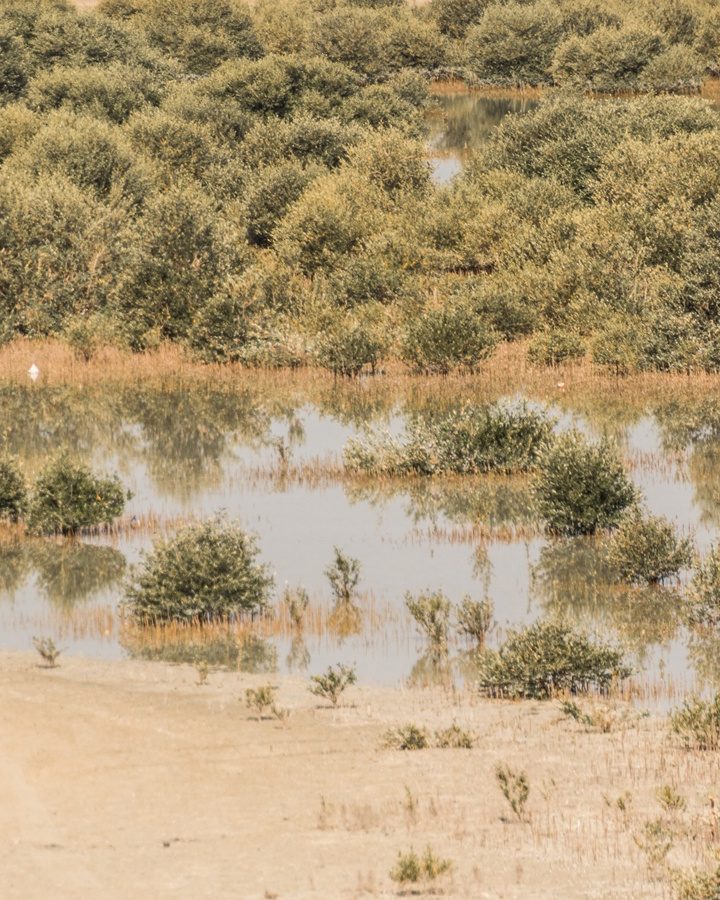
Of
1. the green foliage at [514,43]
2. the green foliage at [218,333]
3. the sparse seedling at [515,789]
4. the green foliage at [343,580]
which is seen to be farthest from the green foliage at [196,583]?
the green foliage at [514,43]

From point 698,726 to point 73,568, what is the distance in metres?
14.1

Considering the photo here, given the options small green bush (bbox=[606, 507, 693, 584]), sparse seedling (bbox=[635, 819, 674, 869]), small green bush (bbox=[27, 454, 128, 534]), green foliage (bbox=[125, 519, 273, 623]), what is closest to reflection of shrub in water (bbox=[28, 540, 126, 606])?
small green bush (bbox=[27, 454, 128, 534])

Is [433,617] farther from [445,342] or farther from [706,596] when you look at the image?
[445,342]

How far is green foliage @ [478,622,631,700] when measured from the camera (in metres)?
21.3

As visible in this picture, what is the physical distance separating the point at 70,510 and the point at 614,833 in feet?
61.4

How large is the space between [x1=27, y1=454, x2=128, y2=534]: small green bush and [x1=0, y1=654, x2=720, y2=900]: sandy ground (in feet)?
34.5

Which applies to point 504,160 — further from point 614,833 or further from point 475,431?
point 614,833

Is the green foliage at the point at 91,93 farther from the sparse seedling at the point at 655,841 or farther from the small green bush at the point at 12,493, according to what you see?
the sparse seedling at the point at 655,841

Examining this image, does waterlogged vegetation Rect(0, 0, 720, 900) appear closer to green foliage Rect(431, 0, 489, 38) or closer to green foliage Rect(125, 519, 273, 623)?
green foliage Rect(125, 519, 273, 623)

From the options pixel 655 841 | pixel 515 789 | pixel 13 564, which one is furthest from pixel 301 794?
pixel 13 564

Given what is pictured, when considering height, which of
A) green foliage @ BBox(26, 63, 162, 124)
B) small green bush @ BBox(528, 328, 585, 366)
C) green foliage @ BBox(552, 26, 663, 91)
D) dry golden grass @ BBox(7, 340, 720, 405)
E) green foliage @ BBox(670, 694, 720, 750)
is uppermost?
green foliage @ BBox(552, 26, 663, 91)

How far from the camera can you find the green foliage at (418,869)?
Result: 13930 millimetres

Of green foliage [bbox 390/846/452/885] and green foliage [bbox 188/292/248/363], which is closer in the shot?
green foliage [bbox 390/846/452/885]

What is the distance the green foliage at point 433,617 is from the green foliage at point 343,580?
174cm
